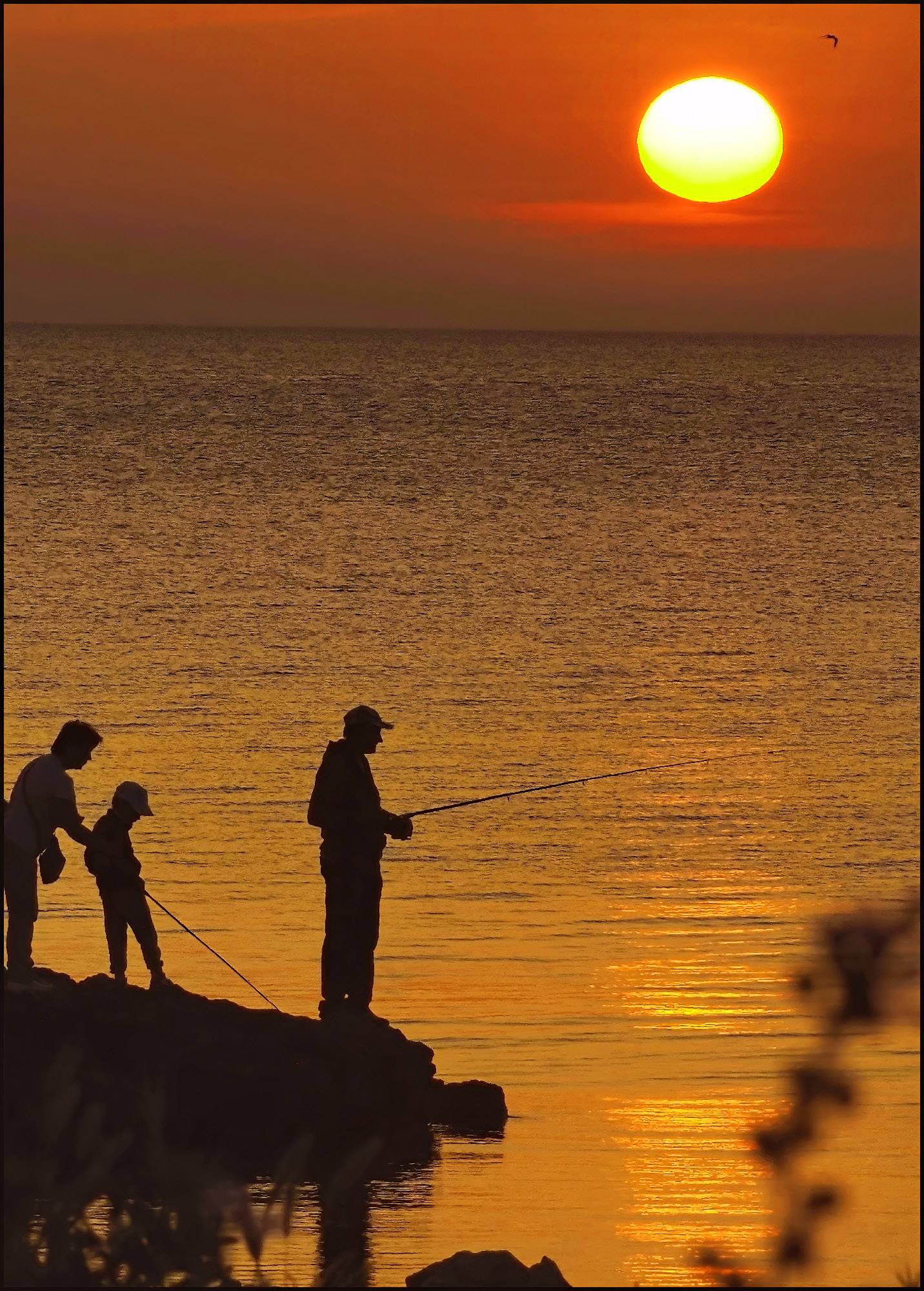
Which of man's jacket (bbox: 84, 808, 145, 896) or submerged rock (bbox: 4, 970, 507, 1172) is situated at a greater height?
man's jacket (bbox: 84, 808, 145, 896)

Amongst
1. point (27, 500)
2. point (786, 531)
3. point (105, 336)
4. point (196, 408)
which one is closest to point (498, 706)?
point (786, 531)

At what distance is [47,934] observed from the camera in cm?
1299

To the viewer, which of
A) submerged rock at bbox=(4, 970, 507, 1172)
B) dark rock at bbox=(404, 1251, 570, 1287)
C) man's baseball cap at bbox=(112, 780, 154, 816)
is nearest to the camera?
dark rock at bbox=(404, 1251, 570, 1287)

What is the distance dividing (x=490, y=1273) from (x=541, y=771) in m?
14.2

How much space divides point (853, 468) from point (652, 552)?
96.7 feet

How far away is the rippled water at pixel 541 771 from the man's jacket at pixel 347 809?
3.96 feet

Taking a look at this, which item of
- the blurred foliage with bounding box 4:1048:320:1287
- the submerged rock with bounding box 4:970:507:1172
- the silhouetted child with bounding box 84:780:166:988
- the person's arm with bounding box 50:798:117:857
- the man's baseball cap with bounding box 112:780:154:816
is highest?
the man's baseball cap with bounding box 112:780:154:816

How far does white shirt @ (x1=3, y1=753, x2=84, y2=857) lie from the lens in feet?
29.7

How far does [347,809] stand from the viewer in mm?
10156

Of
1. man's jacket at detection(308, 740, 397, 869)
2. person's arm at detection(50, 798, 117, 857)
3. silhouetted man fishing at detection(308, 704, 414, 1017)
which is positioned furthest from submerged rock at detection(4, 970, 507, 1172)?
man's jacket at detection(308, 740, 397, 869)

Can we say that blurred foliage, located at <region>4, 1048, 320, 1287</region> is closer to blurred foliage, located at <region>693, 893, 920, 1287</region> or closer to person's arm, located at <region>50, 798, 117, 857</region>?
blurred foliage, located at <region>693, 893, 920, 1287</region>

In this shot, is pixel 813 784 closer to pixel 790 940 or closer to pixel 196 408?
pixel 790 940

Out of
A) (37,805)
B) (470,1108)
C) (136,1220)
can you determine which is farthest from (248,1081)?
(136,1220)

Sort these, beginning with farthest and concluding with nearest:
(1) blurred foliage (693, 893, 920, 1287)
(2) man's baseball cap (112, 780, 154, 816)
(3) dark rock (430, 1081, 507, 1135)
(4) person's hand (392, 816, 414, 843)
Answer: (4) person's hand (392, 816, 414, 843), (2) man's baseball cap (112, 780, 154, 816), (3) dark rock (430, 1081, 507, 1135), (1) blurred foliage (693, 893, 920, 1287)
